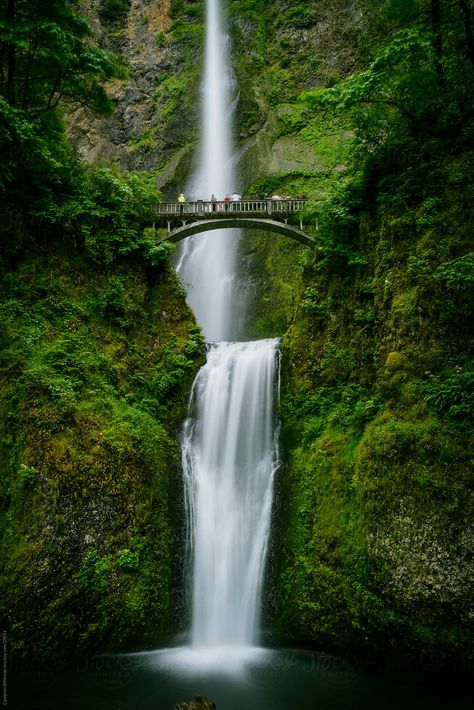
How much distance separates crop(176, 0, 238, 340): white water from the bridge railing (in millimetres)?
2735

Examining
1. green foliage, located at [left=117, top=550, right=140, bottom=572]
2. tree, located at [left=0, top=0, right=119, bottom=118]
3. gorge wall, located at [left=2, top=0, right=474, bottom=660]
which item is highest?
tree, located at [left=0, top=0, right=119, bottom=118]

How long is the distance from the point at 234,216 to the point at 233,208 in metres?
0.42

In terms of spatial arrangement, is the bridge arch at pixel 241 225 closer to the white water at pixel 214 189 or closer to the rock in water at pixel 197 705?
the white water at pixel 214 189

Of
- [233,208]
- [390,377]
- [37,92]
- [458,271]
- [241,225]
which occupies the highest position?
[37,92]

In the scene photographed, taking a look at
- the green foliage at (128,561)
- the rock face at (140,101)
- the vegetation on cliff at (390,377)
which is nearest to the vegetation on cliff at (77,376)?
the green foliage at (128,561)

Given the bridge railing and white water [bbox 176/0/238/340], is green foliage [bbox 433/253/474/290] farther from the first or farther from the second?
white water [bbox 176/0/238/340]

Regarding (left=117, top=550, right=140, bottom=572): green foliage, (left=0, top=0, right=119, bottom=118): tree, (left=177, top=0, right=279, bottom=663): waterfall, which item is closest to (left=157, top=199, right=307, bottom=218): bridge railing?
(left=0, top=0, right=119, bottom=118): tree

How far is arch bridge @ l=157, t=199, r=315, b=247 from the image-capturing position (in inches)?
703

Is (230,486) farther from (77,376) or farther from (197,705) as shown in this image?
(197,705)

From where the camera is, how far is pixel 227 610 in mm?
9828

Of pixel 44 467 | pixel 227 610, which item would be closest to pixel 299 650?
pixel 227 610

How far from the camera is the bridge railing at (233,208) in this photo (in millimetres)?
17875

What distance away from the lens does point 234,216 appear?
1798cm

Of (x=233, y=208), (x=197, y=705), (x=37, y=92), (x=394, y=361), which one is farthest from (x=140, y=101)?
(x=197, y=705)
